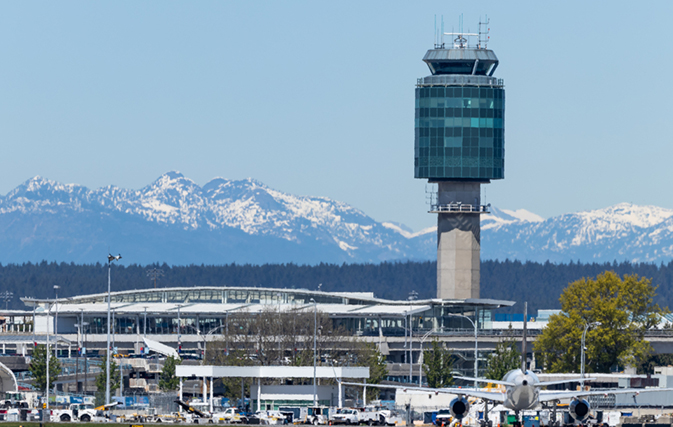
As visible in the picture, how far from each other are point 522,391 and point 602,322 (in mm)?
78537

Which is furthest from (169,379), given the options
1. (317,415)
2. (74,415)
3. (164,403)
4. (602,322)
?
(602,322)

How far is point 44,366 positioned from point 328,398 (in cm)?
4180

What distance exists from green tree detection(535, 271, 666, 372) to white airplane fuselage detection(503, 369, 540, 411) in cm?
7415

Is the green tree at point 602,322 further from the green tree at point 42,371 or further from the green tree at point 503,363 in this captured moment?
the green tree at point 42,371

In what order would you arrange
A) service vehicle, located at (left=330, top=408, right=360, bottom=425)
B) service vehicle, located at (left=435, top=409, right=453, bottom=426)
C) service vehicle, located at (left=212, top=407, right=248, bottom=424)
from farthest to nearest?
service vehicle, located at (left=212, top=407, right=248, bottom=424) < service vehicle, located at (left=330, top=408, right=360, bottom=425) < service vehicle, located at (left=435, top=409, right=453, bottom=426)

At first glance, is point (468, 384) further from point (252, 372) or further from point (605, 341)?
point (252, 372)

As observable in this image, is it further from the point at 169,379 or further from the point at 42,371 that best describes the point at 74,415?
the point at 169,379

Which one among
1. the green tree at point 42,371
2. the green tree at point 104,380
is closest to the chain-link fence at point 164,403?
the green tree at point 104,380

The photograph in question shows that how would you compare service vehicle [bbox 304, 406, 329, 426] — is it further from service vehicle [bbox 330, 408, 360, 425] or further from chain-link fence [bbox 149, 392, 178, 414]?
chain-link fence [bbox 149, 392, 178, 414]

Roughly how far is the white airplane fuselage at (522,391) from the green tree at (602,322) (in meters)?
74.1

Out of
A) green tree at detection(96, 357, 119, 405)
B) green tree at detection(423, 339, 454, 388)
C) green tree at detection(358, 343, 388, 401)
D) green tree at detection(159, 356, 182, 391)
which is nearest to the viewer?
green tree at detection(358, 343, 388, 401)

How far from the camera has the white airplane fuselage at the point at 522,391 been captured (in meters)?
80.7

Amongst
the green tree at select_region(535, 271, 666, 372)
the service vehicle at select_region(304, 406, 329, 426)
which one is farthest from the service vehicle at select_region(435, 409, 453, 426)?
the green tree at select_region(535, 271, 666, 372)

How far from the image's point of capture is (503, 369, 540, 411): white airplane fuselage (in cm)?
8069
